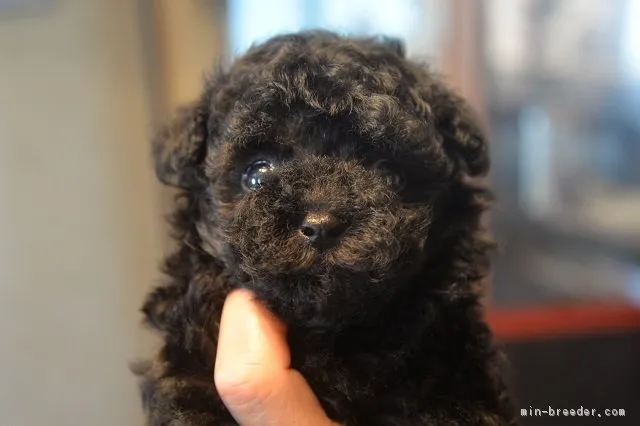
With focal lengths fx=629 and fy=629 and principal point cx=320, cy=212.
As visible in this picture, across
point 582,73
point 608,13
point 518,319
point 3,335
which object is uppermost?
point 608,13

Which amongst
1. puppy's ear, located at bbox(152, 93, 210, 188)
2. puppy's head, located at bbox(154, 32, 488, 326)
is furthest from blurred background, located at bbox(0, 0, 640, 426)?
puppy's head, located at bbox(154, 32, 488, 326)

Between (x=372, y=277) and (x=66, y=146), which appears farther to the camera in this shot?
(x=66, y=146)

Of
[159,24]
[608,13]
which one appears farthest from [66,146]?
[608,13]

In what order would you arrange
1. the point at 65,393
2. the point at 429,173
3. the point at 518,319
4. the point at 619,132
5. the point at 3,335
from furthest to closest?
the point at 619,132 < the point at 518,319 < the point at 65,393 < the point at 3,335 < the point at 429,173

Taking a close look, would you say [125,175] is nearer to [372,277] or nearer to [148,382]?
[148,382]

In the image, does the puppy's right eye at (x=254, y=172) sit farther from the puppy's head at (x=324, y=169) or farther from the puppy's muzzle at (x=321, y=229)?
the puppy's muzzle at (x=321, y=229)

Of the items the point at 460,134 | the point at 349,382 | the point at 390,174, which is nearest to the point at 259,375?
the point at 349,382

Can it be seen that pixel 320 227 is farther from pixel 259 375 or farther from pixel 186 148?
pixel 186 148
